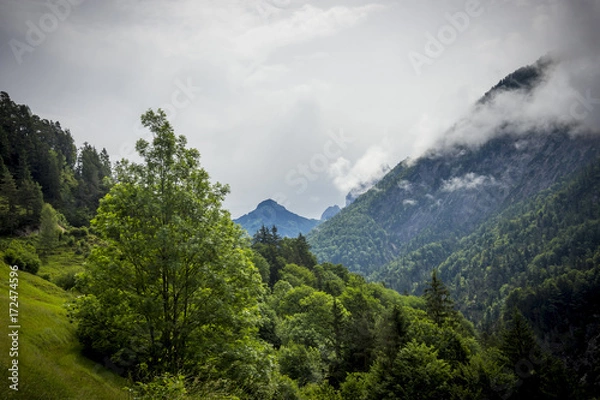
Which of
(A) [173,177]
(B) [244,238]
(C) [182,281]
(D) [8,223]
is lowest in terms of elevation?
(C) [182,281]

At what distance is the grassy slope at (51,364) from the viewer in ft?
39.7

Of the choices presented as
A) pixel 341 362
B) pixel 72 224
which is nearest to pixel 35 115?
pixel 72 224

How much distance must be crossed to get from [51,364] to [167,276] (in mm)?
6632

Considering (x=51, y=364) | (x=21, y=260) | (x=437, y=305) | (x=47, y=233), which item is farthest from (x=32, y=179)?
(x=437, y=305)

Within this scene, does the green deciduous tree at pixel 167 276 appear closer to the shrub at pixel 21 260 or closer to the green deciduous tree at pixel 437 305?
the shrub at pixel 21 260

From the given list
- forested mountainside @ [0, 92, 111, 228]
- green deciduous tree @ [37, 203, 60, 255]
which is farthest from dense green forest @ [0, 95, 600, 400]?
forested mountainside @ [0, 92, 111, 228]

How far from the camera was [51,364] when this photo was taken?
50.2ft

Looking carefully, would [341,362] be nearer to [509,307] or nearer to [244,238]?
[244,238]

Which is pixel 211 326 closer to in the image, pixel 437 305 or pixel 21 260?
pixel 21 260

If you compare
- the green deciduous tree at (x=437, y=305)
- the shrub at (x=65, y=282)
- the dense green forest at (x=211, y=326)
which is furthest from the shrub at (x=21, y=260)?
the green deciduous tree at (x=437, y=305)

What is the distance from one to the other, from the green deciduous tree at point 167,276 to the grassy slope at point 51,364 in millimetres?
1593

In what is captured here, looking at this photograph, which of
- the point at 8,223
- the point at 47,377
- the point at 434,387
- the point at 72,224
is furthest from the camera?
the point at 72,224

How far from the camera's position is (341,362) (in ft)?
158

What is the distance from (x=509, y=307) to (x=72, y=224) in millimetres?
187207
